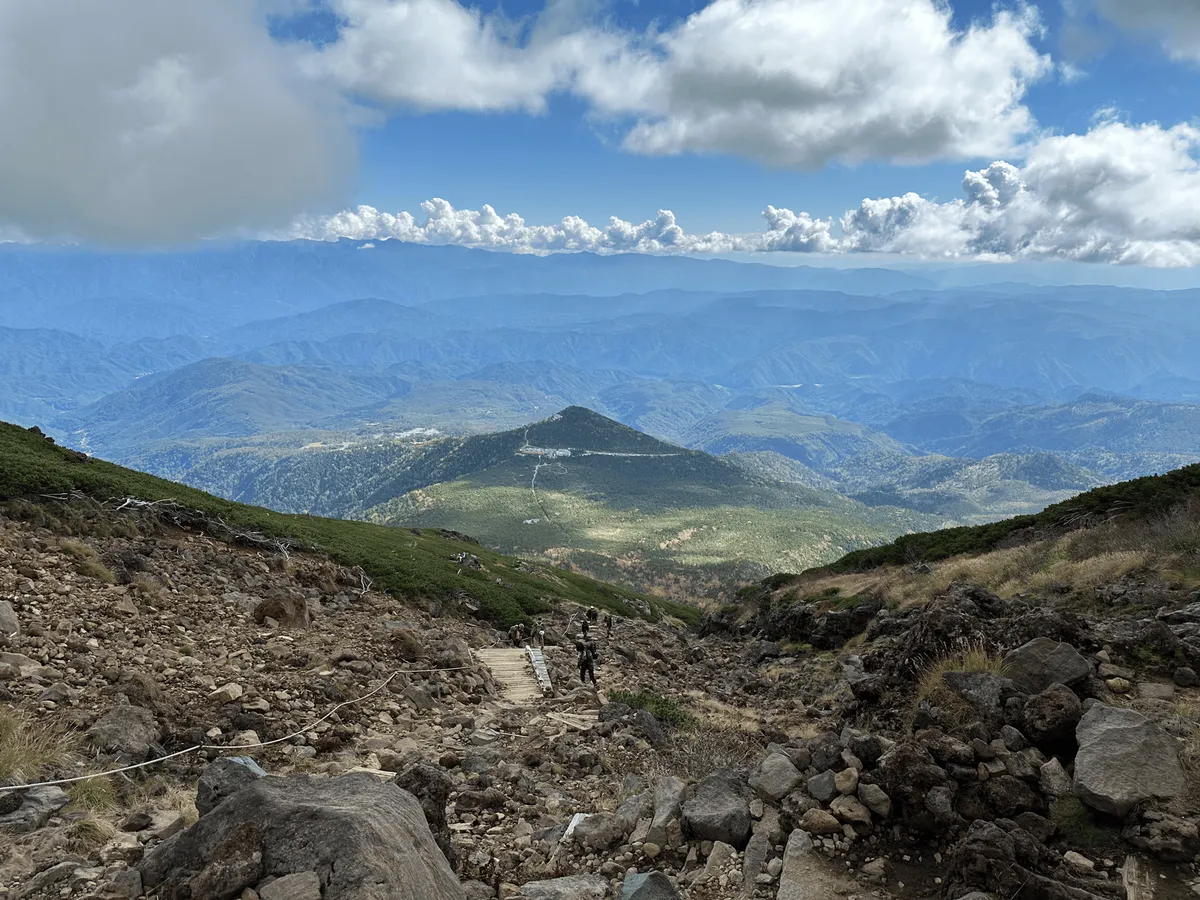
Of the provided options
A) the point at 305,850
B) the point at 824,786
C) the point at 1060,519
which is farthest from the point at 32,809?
the point at 1060,519

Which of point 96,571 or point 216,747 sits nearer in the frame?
point 216,747

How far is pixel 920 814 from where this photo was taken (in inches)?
291

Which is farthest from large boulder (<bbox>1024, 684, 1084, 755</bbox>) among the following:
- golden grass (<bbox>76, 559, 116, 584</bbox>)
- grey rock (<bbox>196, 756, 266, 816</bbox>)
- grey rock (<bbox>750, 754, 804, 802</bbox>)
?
golden grass (<bbox>76, 559, 116, 584</bbox>)

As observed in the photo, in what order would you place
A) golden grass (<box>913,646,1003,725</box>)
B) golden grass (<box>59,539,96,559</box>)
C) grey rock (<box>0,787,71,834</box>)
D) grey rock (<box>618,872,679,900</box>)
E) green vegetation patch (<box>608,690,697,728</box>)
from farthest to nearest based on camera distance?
golden grass (<box>59,539,96,559</box>), green vegetation patch (<box>608,690,697,728</box>), golden grass (<box>913,646,1003,725</box>), grey rock (<box>0,787,71,834</box>), grey rock (<box>618,872,679,900</box>)

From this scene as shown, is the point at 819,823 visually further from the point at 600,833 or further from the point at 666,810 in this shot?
the point at 600,833

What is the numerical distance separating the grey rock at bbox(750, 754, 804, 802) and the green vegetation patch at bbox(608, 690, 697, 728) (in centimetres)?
775

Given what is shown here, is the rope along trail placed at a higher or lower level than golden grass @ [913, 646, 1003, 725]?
lower

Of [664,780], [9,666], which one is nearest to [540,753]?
[664,780]

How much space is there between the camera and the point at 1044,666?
9.62 meters

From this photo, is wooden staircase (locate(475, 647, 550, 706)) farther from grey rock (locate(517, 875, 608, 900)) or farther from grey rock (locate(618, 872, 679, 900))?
grey rock (locate(618, 872, 679, 900))

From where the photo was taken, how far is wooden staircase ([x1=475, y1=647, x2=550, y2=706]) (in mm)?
19859

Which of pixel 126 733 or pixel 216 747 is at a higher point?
pixel 126 733

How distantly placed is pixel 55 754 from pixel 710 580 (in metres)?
175

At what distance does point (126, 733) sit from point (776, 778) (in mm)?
10083
